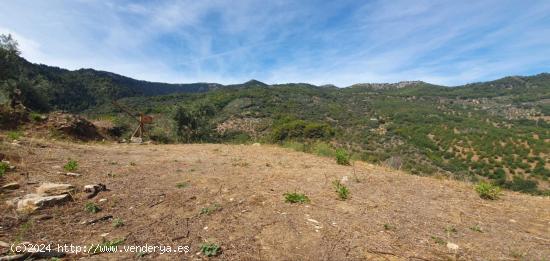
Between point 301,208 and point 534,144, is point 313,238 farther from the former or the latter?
point 534,144

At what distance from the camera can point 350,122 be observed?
2842 inches

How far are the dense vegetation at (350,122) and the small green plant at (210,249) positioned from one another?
8.78 meters

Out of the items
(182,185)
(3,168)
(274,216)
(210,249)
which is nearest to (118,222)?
(210,249)

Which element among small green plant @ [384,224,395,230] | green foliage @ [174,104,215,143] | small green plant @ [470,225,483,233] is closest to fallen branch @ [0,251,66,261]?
small green plant @ [384,224,395,230]

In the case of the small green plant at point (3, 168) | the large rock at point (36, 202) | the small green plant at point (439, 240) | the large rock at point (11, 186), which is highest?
the small green plant at point (3, 168)

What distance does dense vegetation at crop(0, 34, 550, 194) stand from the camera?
22516 mm

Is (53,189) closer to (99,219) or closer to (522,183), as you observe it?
(99,219)

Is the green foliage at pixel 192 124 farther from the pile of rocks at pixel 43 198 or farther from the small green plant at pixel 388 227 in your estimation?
the small green plant at pixel 388 227

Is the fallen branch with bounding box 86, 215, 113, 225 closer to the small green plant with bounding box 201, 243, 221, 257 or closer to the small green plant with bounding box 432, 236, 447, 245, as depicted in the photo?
the small green plant with bounding box 201, 243, 221, 257

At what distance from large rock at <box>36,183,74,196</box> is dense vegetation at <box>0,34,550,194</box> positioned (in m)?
8.58

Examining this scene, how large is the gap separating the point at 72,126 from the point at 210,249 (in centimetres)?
1317

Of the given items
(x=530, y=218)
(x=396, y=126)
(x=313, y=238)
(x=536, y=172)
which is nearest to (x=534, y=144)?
(x=536, y=172)

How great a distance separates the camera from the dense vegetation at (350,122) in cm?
2252

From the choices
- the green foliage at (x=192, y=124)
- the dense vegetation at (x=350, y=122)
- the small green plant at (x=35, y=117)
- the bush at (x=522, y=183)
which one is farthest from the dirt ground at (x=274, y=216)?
the bush at (x=522, y=183)
